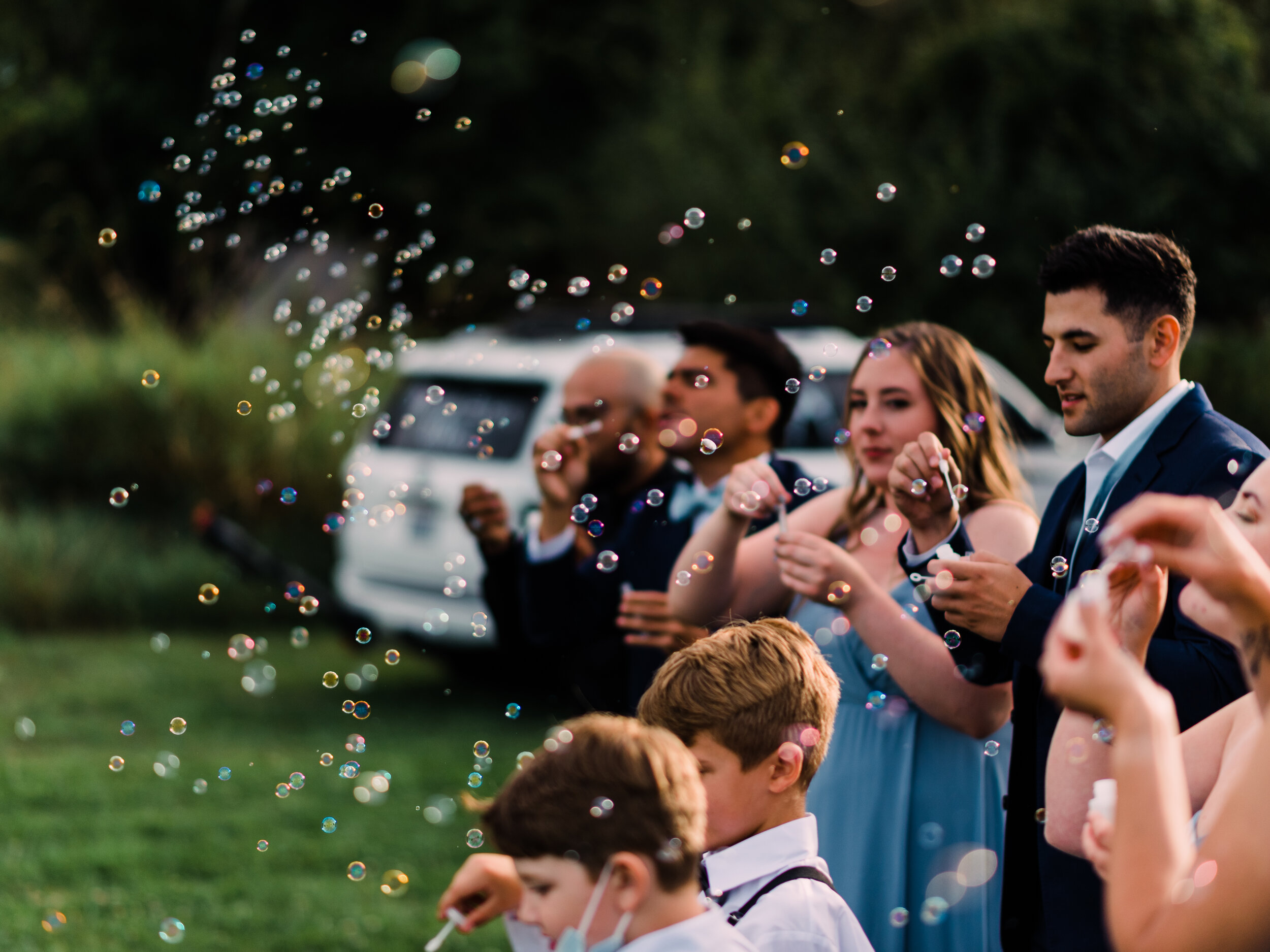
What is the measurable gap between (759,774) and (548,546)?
1.42m

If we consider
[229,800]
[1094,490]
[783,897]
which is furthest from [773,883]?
[229,800]

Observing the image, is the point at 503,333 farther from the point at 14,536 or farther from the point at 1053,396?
the point at 14,536

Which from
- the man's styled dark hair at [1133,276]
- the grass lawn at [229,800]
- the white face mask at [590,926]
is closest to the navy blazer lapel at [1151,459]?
the man's styled dark hair at [1133,276]

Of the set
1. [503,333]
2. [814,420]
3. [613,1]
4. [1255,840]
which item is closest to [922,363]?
[1255,840]

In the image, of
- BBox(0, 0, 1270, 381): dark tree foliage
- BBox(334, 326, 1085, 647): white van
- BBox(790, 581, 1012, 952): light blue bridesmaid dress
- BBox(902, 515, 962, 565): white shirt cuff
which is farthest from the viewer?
BBox(334, 326, 1085, 647): white van

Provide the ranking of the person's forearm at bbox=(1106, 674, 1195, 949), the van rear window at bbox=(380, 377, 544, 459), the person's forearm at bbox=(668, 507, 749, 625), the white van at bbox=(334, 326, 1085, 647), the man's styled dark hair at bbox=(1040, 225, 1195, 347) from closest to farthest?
the person's forearm at bbox=(1106, 674, 1195, 949)
the man's styled dark hair at bbox=(1040, 225, 1195, 347)
the person's forearm at bbox=(668, 507, 749, 625)
the white van at bbox=(334, 326, 1085, 647)
the van rear window at bbox=(380, 377, 544, 459)

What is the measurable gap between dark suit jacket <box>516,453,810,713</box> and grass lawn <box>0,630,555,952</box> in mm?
1543

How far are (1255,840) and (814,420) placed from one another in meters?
6.25

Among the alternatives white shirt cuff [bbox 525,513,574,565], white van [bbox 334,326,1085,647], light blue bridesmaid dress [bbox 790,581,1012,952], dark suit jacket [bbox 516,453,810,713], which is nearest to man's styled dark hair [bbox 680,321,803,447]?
dark suit jacket [bbox 516,453,810,713]

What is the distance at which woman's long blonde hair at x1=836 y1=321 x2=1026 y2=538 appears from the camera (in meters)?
2.87

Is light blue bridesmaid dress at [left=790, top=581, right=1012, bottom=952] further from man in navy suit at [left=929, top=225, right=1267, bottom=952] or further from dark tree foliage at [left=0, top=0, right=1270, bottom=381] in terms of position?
dark tree foliage at [left=0, top=0, right=1270, bottom=381]

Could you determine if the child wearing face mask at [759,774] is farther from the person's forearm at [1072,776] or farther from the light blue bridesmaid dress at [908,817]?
the light blue bridesmaid dress at [908,817]

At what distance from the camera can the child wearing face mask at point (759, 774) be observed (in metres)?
2.10

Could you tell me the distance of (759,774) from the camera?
217cm
